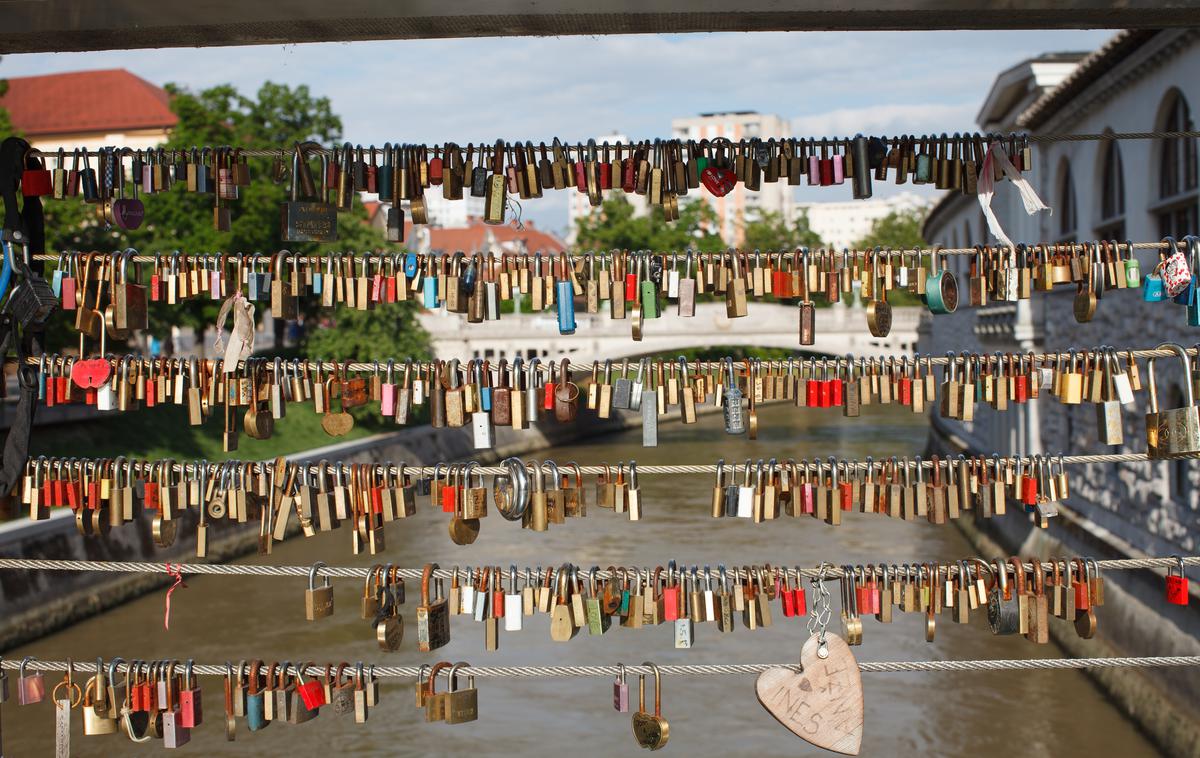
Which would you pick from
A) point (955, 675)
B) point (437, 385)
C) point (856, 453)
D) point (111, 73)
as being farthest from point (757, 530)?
point (111, 73)

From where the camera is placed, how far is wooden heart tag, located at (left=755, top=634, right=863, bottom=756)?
4734mm

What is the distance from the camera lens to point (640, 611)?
503 centimetres

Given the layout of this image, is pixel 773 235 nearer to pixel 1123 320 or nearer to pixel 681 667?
pixel 1123 320

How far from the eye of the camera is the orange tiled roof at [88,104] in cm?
7219

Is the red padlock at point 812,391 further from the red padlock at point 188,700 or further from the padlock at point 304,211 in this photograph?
the red padlock at point 188,700

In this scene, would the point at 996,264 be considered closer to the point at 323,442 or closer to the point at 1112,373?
the point at 1112,373

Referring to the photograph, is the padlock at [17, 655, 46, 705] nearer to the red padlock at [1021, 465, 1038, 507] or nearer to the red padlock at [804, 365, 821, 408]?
the red padlock at [804, 365, 821, 408]

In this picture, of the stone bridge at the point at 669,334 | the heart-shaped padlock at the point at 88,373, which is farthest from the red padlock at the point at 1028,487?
the stone bridge at the point at 669,334

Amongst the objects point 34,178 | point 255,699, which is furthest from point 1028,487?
point 34,178

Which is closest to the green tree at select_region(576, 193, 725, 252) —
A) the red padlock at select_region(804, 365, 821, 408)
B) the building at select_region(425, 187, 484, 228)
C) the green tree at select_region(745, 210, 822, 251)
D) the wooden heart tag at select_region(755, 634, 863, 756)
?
the green tree at select_region(745, 210, 822, 251)

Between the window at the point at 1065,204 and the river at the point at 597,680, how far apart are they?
16.7 feet

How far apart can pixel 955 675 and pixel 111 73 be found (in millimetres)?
72230

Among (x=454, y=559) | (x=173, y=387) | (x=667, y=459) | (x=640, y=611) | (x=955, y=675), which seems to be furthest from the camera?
(x=667, y=459)

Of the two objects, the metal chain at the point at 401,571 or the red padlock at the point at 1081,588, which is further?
the red padlock at the point at 1081,588
